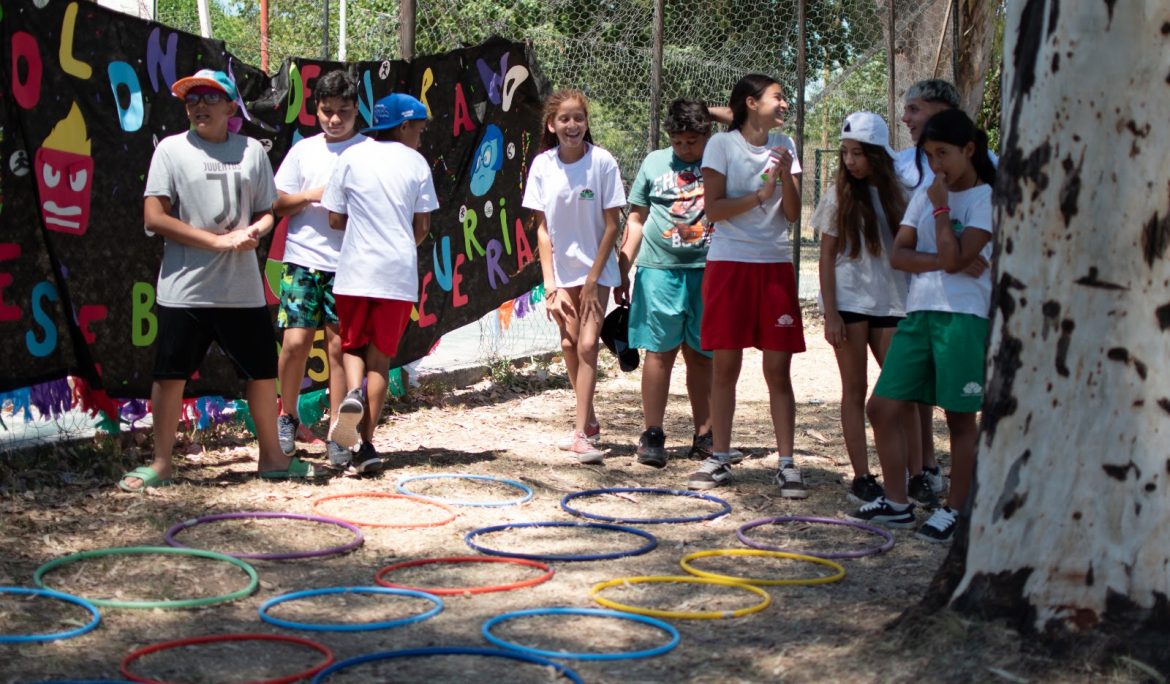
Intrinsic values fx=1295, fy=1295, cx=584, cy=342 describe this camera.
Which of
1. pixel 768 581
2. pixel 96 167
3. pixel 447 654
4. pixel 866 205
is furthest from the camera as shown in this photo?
pixel 96 167

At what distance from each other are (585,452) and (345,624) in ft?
9.72

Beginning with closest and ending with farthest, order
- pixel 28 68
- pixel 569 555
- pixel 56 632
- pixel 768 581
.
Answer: pixel 56 632 < pixel 768 581 < pixel 569 555 < pixel 28 68

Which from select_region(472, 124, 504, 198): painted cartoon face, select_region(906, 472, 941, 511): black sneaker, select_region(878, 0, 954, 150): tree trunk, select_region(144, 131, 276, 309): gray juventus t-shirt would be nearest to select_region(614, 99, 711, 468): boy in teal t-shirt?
select_region(906, 472, 941, 511): black sneaker

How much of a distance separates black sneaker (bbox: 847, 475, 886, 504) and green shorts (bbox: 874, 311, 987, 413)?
2.38ft

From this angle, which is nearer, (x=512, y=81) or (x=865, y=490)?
(x=865, y=490)

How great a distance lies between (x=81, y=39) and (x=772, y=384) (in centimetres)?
363

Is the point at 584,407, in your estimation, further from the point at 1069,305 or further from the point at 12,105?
the point at 1069,305

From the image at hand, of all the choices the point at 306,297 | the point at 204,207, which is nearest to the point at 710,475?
the point at 306,297

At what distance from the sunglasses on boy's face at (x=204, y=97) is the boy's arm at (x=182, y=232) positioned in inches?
18.0

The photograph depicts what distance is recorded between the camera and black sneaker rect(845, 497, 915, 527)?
18.4 ft

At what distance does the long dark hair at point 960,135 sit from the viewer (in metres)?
5.18

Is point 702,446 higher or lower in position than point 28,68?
lower

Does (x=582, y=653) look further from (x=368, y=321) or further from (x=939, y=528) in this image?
(x=368, y=321)

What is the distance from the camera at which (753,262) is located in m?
6.23
